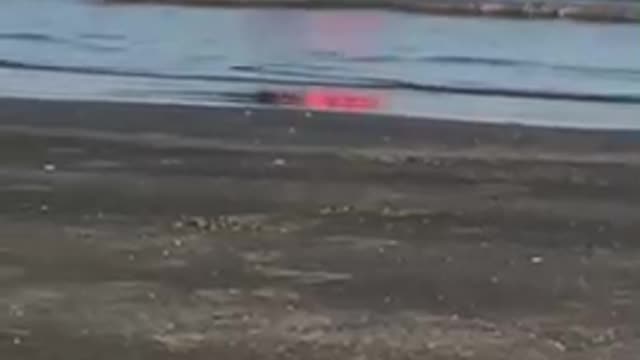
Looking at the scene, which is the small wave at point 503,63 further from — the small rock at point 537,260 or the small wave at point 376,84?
the small rock at point 537,260

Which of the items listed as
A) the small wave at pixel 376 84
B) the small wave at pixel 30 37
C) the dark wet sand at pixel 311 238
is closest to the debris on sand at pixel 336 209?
the dark wet sand at pixel 311 238

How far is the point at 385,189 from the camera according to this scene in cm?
1201

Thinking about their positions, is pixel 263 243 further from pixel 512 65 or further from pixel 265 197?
A: pixel 512 65

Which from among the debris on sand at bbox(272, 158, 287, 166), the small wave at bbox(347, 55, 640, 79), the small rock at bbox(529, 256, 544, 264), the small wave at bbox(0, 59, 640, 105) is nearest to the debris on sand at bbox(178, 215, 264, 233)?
the small rock at bbox(529, 256, 544, 264)

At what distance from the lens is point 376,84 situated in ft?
59.5

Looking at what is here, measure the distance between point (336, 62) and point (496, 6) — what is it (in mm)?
11291

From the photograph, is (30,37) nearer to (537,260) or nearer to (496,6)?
(496,6)

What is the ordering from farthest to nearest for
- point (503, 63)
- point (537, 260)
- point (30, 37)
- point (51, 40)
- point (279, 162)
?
point (30, 37) < point (51, 40) < point (503, 63) < point (279, 162) < point (537, 260)

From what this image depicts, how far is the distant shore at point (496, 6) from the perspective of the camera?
30.5 m

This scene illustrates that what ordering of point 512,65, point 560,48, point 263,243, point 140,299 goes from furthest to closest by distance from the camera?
1. point 560,48
2. point 512,65
3. point 263,243
4. point 140,299

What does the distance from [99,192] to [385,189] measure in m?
1.87

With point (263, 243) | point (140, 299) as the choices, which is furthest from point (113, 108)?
point (140, 299)

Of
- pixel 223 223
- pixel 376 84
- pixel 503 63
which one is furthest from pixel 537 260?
pixel 503 63

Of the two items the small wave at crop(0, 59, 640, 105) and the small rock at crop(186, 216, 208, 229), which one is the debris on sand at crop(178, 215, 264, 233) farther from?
the small wave at crop(0, 59, 640, 105)
